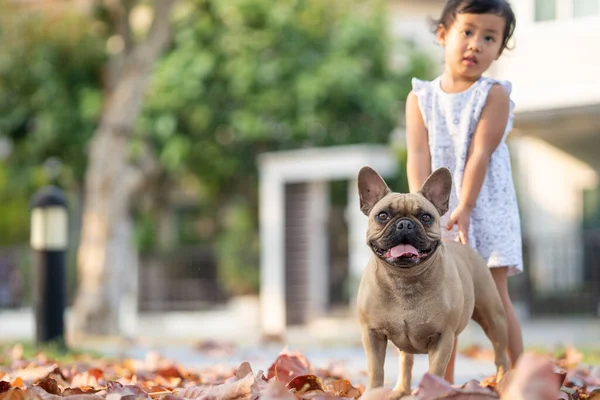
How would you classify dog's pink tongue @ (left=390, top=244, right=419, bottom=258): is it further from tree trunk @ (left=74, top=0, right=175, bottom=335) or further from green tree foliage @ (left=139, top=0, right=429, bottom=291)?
green tree foliage @ (left=139, top=0, right=429, bottom=291)

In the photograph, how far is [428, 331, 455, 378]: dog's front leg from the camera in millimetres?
3420

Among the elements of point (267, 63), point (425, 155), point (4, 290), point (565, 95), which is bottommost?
point (4, 290)

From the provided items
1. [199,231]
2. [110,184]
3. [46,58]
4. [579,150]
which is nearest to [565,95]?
[579,150]

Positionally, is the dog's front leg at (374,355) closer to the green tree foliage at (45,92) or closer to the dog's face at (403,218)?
the dog's face at (403,218)

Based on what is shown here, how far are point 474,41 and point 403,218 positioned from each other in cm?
112

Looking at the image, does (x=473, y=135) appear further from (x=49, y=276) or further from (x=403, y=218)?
(x=49, y=276)

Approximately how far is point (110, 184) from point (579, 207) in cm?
1004

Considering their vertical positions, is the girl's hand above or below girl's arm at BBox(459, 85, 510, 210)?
below

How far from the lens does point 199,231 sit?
24250 millimetres

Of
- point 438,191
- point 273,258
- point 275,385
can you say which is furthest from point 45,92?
point 275,385

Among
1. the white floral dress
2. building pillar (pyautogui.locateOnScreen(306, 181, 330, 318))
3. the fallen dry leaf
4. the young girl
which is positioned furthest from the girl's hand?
building pillar (pyautogui.locateOnScreen(306, 181, 330, 318))

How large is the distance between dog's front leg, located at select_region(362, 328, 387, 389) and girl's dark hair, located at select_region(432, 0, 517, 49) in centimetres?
144

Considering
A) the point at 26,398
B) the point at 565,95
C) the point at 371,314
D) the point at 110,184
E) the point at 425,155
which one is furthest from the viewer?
the point at 110,184

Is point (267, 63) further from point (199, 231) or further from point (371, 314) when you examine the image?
point (371, 314)
